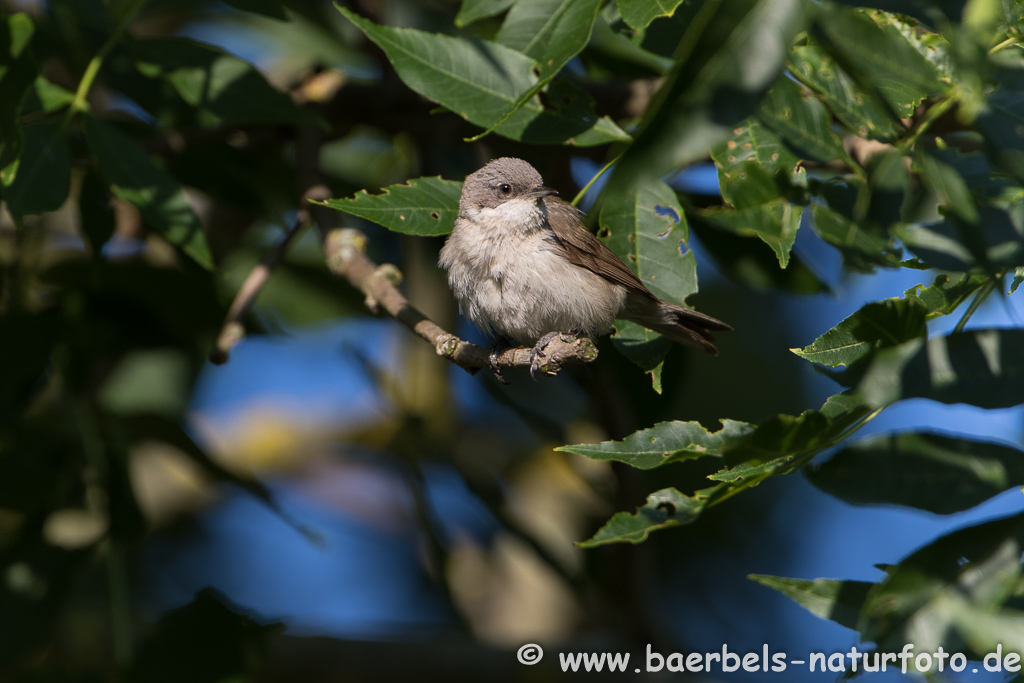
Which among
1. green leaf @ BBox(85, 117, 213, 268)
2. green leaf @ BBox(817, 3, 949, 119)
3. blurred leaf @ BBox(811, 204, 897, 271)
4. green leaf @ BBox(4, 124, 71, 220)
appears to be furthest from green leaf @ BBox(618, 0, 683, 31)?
green leaf @ BBox(4, 124, 71, 220)

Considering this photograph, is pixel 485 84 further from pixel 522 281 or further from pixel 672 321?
pixel 672 321

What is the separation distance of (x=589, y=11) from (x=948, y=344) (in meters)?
1.09

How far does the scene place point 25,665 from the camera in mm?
3365

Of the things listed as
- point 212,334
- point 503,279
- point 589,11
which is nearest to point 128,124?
point 212,334

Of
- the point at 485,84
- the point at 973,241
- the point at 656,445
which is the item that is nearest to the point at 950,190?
the point at 973,241

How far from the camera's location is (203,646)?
2.81 metres

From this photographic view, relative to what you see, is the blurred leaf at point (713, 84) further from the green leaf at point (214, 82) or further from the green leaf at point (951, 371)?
the green leaf at point (214, 82)

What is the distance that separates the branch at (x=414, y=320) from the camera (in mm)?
2344

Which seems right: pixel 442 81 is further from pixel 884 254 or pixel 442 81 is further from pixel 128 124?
pixel 128 124

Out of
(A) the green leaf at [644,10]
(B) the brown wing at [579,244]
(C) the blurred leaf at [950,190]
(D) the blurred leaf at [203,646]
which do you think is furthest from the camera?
(B) the brown wing at [579,244]

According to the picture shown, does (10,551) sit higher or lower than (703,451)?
lower

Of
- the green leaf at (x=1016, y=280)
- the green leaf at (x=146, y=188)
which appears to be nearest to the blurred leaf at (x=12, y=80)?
the green leaf at (x=146, y=188)

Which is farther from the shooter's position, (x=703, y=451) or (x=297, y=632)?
(x=297, y=632)

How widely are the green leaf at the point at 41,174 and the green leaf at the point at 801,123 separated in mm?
1891
